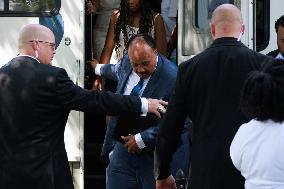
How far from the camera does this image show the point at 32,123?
469 centimetres

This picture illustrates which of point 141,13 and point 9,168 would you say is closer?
point 9,168

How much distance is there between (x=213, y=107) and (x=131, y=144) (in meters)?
1.17

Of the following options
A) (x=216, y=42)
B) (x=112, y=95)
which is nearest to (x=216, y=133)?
(x=216, y=42)

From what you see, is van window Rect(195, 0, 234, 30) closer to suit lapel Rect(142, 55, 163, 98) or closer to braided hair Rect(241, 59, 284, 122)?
suit lapel Rect(142, 55, 163, 98)

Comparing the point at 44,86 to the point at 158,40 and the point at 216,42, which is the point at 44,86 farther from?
the point at 158,40

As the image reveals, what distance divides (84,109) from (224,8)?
1196 mm

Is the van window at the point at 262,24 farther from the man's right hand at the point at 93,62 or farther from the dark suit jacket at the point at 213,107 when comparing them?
the dark suit jacket at the point at 213,107

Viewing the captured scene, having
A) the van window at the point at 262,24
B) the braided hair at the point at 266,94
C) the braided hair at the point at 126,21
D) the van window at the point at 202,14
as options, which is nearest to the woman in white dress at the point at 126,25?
the braided hair at the point at 126,21

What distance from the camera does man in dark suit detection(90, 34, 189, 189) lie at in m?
5.31

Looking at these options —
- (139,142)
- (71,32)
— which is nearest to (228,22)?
(139,142)

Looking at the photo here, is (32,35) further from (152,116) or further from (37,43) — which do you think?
(152,116)

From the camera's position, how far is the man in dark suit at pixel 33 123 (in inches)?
185

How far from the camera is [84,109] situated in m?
4.88

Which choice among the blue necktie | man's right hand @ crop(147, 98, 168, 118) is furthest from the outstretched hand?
the blue necktie
